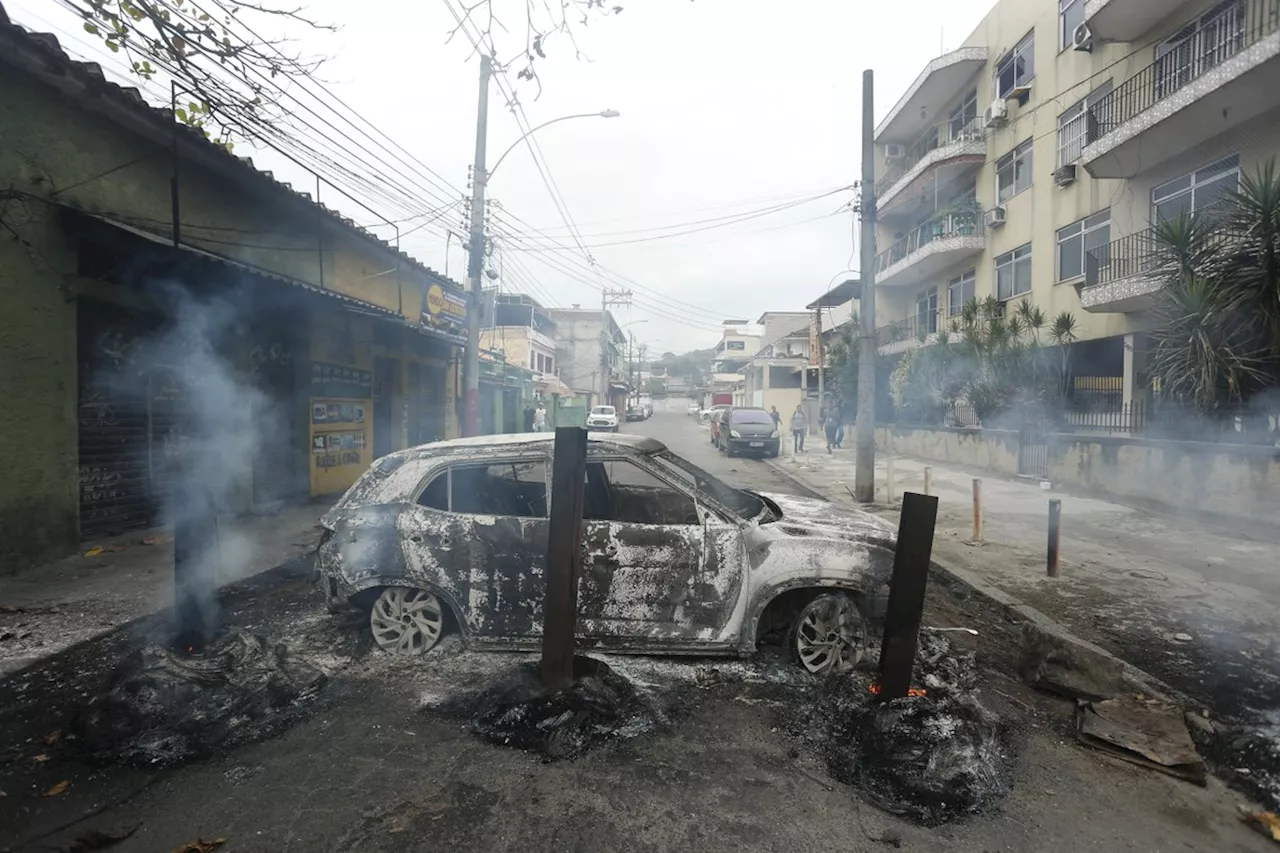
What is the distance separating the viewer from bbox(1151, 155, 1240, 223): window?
1125cm

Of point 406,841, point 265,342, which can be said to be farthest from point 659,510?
point 265,342

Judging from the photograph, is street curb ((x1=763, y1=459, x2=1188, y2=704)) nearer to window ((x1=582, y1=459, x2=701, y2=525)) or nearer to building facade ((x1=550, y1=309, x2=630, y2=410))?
window ((x1=582, y1=459, x2=701, y2=525))

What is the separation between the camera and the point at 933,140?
2375 cm

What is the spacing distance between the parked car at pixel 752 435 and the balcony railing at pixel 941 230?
27.2 ft

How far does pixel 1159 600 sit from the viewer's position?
212 inches

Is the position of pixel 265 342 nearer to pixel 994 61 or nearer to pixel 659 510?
pixel 659 510

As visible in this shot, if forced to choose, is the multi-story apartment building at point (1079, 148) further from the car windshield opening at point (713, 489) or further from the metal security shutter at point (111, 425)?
the metal security shutter at point (111, 425)

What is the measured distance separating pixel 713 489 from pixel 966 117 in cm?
2233

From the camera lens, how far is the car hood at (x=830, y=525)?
3959mm

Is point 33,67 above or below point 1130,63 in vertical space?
below

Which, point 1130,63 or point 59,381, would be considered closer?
point 59,381

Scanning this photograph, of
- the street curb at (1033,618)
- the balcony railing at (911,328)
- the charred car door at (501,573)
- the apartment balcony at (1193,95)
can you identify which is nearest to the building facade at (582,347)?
the balcony railing at (911,328)

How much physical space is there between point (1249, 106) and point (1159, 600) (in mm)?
10059

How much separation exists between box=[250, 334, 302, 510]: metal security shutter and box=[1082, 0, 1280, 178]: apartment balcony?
1510 cm
